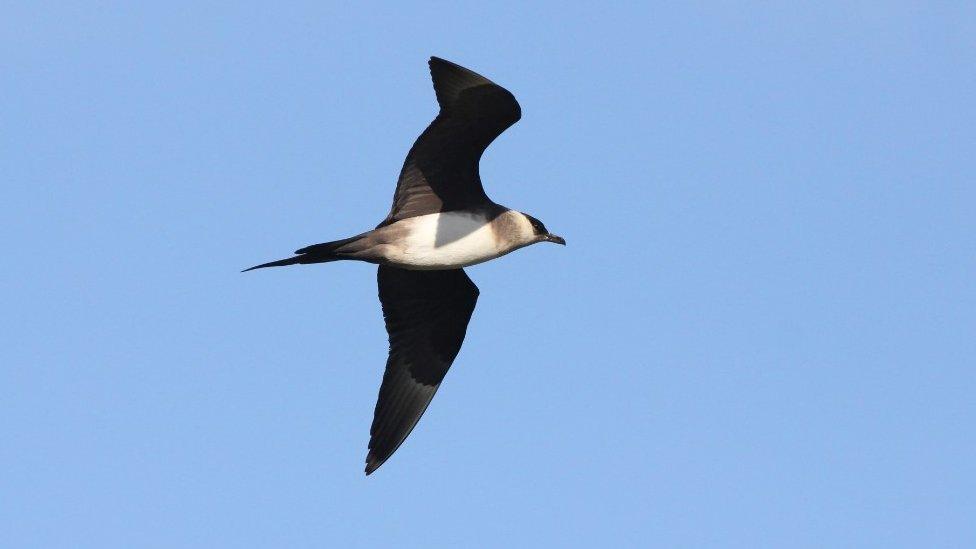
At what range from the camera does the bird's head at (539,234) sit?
13547 mm

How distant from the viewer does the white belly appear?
13.0 meters

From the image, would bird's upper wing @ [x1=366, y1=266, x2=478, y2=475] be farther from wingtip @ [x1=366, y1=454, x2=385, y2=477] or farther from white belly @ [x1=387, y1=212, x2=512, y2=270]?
white belly @ [x1=387, y1=212, x2=512, y2=270]

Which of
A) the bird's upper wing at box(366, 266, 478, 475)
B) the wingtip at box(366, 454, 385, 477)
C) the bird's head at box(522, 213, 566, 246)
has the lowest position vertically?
the wingtip at box(366, 454, 385, 477)

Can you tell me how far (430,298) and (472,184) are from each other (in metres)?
1.51

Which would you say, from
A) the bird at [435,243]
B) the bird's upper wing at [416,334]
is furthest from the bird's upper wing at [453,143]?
the bird's upper wing at [416,334]

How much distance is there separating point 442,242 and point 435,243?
6cm

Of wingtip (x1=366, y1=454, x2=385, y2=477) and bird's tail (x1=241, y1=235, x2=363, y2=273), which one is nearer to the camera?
bird's tail (x1=241, y1=235, x2=363, y2=273)

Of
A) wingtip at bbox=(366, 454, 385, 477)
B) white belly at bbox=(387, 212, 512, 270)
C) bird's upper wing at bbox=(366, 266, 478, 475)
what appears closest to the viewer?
white belly at bbox=(387, 212, 512, 270)

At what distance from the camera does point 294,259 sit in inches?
498

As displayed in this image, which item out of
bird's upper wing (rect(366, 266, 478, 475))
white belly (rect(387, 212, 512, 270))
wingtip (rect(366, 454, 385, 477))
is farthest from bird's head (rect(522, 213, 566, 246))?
wingtip (rect(366, 454, 385, 477))

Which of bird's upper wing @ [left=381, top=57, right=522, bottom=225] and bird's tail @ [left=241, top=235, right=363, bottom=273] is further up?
bird's upper wing @ [left=381, top=57, right=522, bottom=225]

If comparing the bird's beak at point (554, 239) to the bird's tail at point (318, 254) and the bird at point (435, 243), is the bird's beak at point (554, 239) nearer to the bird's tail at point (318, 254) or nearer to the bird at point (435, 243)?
the bird at point (435, 243)

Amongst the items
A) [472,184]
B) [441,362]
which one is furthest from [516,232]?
[441,362]

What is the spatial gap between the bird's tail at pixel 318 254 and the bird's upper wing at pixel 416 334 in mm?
1377
